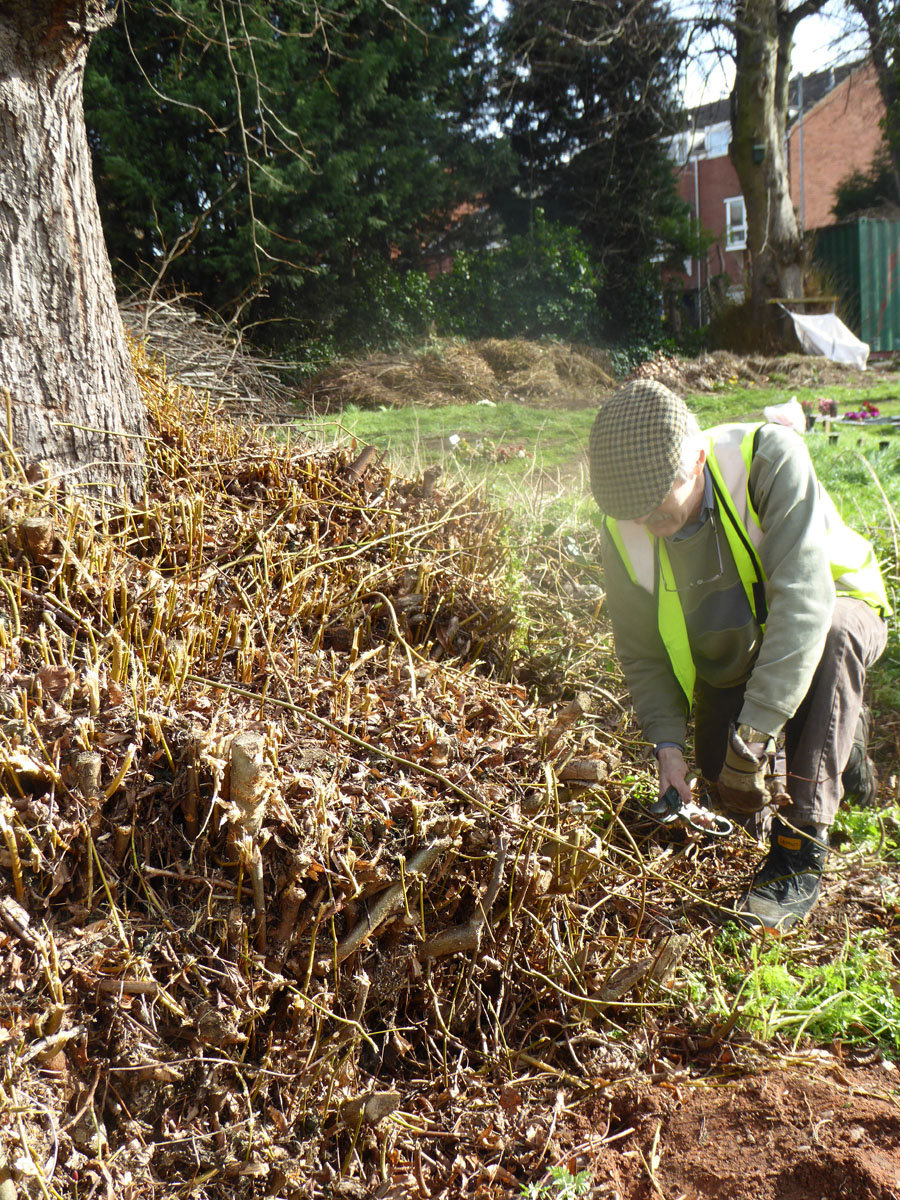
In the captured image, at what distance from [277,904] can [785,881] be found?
158 centimetres

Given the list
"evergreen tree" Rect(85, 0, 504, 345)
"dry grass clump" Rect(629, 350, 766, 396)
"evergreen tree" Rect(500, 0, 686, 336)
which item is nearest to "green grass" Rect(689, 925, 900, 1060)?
"evergreen tree" Rect(85, 0, 504, 345)

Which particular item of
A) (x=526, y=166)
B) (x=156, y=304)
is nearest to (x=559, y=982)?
(x=156, y=304)

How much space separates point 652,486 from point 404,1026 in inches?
61.4

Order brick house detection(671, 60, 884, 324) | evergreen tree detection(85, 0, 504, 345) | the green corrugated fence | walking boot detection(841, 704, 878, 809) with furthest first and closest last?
brick house detection(671, 60, 884, 324) → the green corrugated fence → evergreen tree detection(85, 0, 504, 345) → walking boot detection(841, 704, 878, 809)

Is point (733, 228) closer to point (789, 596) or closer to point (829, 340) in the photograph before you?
point (829, 340)

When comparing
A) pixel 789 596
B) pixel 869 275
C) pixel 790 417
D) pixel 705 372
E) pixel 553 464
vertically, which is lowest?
pixel 789 596

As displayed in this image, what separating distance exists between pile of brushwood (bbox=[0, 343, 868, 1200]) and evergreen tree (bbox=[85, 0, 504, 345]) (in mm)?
7042

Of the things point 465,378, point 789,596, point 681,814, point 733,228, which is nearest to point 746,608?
point 789,596

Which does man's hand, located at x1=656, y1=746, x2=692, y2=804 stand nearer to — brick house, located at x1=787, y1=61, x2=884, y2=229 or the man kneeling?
the man kneeling

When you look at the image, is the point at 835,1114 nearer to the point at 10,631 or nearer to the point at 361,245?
the point at 10,631

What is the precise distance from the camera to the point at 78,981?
5.91 feet

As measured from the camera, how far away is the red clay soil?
176cm

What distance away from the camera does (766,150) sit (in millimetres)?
15336

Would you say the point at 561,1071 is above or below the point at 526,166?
below
